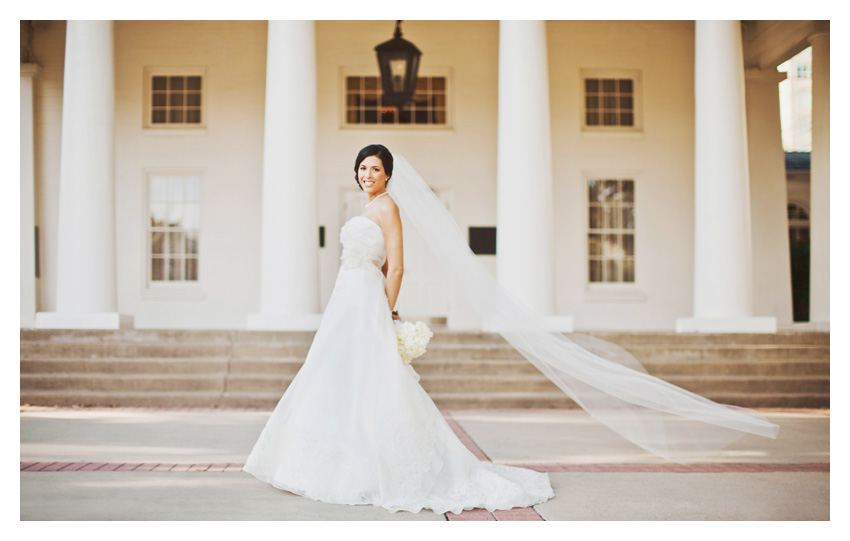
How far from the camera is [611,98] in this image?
15695 millimetres

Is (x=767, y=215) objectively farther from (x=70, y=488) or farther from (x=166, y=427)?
(x=70, y=488)

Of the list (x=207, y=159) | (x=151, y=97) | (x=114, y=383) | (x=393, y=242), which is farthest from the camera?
(x=151, y=97)

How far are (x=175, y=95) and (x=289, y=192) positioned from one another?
5.25 m

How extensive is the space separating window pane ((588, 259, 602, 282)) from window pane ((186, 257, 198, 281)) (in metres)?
7.36

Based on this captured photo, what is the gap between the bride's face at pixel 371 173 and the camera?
17.6ft

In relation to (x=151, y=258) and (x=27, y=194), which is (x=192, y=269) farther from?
(x=27, y=194)

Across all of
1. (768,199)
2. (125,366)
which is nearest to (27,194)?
(125,366)

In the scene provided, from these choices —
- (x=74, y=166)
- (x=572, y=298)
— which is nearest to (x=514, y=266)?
(x=572, y=298)

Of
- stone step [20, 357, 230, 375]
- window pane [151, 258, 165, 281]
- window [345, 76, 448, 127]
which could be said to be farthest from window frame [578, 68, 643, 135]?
stone step [20, 357, 230, 375]

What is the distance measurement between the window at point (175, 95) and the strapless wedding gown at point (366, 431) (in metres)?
10.9

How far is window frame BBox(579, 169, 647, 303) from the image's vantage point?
15391 mm

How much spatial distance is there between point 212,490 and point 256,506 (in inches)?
23.1

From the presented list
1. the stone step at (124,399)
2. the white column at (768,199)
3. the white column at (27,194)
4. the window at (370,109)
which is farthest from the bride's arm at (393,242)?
the white column at (768,199)

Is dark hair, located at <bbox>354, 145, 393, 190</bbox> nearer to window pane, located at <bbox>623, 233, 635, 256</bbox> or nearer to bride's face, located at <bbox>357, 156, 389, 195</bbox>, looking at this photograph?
bride's face, located at <bbox>357, 156, 389, 195</bbox>
